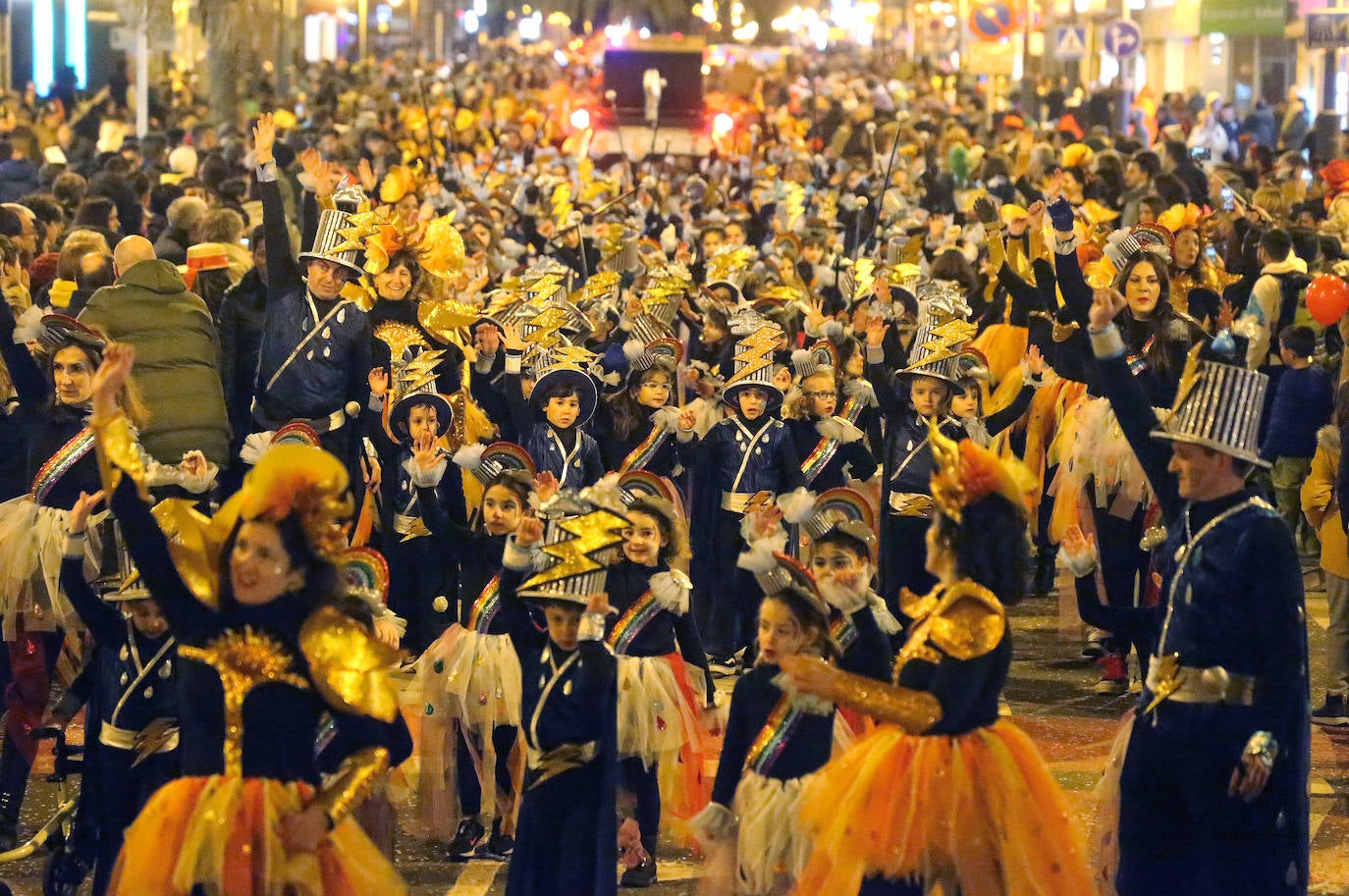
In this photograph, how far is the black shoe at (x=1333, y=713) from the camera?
10.0 metres

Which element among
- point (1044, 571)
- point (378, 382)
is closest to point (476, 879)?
point (378, 382)

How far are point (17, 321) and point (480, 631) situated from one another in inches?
84.4

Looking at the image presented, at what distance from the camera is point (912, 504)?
1041cm

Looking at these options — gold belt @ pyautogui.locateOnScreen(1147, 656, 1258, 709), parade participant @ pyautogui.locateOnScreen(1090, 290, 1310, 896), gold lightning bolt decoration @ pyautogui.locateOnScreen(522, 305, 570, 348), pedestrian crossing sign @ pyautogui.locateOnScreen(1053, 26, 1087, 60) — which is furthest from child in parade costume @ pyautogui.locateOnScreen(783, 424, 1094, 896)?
A: pedestrian crossing sign @ pyautogui.locateOnScreen(1053, 26, 1087, 60)

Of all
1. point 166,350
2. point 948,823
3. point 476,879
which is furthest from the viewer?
point 166,350

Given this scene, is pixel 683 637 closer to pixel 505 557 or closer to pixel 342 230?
pixel 505 557

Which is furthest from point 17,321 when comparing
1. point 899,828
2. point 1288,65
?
point 1288,65

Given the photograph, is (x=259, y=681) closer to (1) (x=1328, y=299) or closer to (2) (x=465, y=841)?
(2) (x=465, y=841)

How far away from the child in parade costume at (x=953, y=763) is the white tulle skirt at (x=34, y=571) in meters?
3.18

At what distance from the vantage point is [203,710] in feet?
18.4

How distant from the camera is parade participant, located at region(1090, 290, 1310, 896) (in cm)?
594

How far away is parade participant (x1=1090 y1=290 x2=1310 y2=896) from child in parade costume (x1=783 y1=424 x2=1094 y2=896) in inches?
10.6

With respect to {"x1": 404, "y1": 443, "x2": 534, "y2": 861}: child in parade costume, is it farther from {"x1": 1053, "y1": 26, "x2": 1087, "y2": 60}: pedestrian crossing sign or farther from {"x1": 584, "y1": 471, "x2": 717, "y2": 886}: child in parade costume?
{"x1": 1053, "y1": 26, "x2": 1087, "y2": 60}: pedestrian crossing sign

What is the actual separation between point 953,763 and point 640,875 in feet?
6.75
